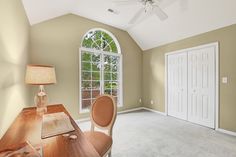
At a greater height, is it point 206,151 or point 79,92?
point 79,92

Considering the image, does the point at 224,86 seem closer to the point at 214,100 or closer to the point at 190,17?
the point at 214,100

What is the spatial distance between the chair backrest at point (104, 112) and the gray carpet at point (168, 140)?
0.74 metres

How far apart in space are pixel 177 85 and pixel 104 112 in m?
3.14

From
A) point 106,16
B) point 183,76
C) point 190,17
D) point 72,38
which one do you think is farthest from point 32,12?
point 183,76

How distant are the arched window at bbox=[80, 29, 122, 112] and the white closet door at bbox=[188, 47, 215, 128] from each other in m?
2.13

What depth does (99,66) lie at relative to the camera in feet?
A: 14.9

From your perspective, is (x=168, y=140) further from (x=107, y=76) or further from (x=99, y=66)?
(x=99, y=66)

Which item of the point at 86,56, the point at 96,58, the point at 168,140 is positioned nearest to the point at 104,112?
the point at 168,140

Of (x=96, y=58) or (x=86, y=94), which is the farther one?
(x=96, y=58)

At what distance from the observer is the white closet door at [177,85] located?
4.11m

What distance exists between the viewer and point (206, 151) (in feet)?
7.73

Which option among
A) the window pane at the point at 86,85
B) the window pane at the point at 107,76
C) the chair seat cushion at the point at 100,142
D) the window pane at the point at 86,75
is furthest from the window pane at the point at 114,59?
the chair seat cushion at the point at 100,142

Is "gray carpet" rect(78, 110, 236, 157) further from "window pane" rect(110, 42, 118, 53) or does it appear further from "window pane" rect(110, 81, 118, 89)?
"window pane" rect(110, 42, 118, 53)

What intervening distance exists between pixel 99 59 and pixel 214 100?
10.8 feet
